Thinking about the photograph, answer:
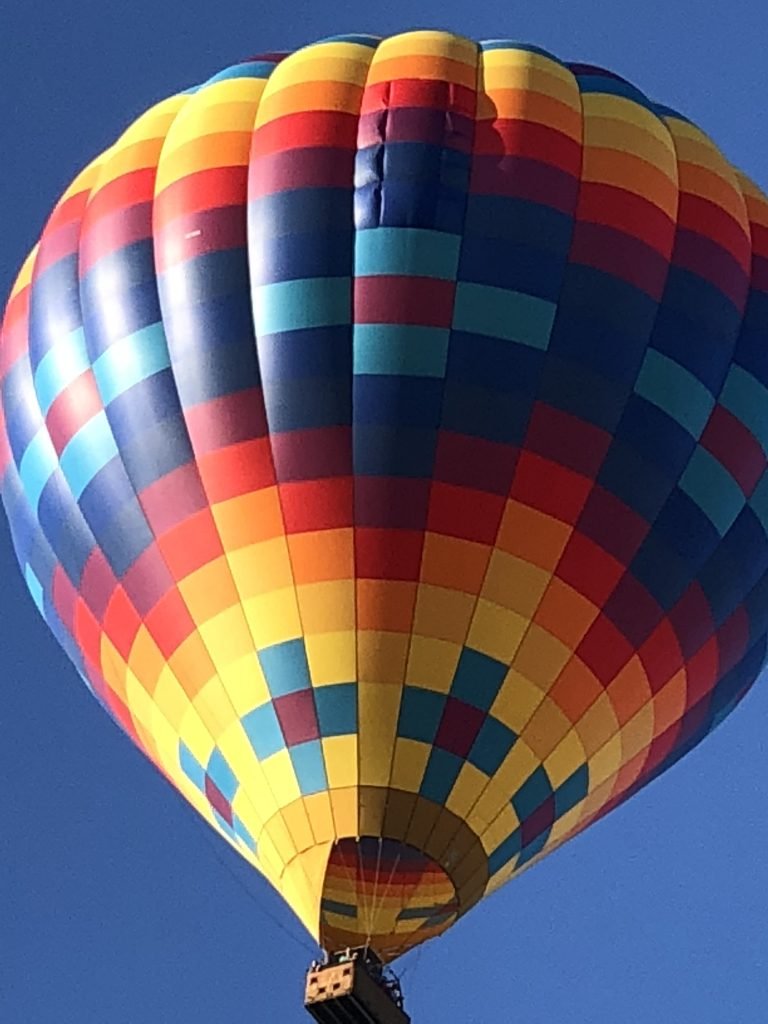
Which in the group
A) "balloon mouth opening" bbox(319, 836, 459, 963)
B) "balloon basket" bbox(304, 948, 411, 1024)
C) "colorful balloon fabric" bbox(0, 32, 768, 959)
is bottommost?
"balloon basket" bbox(304, 948, 411, 1024)

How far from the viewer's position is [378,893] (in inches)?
608

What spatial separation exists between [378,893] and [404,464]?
235 cm

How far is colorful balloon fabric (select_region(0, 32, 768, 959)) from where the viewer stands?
1547 centimetres

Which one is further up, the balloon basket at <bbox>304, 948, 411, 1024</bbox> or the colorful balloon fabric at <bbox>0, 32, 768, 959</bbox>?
the colorful balloon fabric at <bbox>0, 32, 768, 959</bbox>

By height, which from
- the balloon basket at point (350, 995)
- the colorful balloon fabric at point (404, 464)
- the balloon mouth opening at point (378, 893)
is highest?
the colorful balloon fabric at point (404, 464)

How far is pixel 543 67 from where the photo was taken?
17109 millimetres

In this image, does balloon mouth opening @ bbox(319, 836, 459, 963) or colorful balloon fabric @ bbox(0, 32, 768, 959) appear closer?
balloon mouth opening @ bbox(319, 836, 459, 963)

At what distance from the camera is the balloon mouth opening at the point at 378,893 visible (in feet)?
50.2

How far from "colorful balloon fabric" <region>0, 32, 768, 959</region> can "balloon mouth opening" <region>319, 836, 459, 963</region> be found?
19 mm

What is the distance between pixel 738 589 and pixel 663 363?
1.47 meters

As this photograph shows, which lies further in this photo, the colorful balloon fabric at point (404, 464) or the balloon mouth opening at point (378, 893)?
the colorful balloon fabric at point (404, 464)

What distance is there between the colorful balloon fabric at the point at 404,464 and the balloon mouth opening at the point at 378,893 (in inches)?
0.7

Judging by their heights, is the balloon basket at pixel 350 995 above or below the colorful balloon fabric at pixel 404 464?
below

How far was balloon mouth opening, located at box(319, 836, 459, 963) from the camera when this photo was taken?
15297 millimetres
